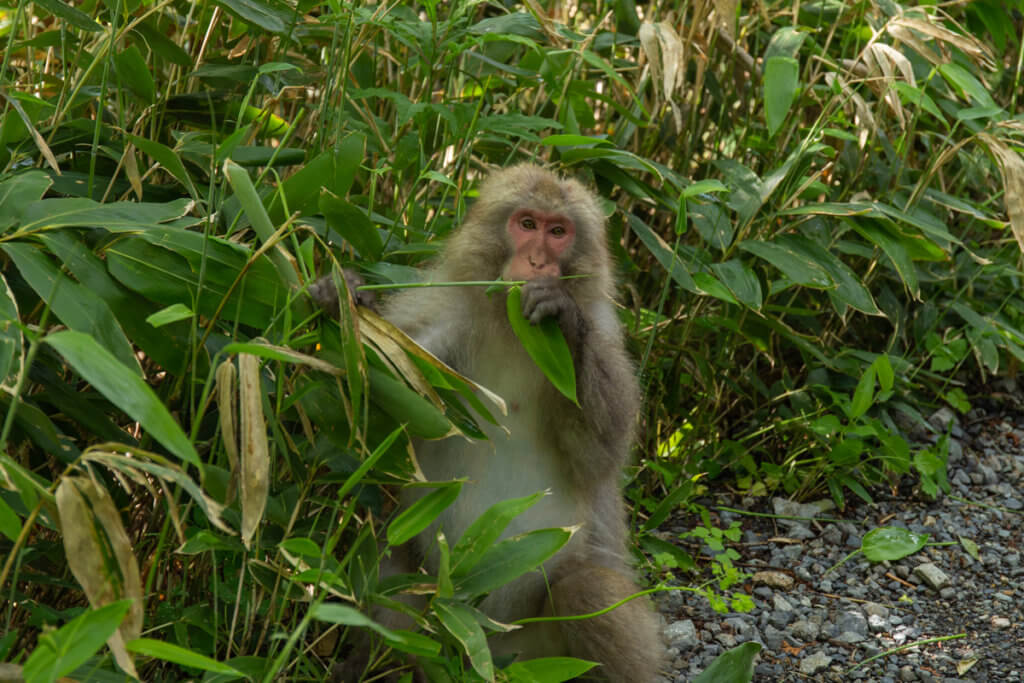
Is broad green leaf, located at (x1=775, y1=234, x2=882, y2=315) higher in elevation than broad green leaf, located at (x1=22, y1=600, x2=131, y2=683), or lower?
lower

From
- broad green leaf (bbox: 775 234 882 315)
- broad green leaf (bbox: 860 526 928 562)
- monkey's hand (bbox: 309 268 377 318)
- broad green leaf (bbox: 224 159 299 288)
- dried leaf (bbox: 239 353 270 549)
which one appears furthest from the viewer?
broad green leaf (bbox: 775 234 882 315)

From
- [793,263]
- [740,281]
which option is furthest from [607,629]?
[793,263]

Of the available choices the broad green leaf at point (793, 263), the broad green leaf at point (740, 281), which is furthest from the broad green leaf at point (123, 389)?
the broad green leaf at point (793, 263)

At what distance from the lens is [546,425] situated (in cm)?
311

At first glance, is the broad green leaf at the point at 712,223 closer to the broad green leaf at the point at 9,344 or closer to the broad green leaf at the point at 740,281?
the broad green leaf at the point at 740,281

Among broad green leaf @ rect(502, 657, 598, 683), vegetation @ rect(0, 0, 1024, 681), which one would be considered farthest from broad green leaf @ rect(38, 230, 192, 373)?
broad green leaf @ rect(502, 657, 598, 683)

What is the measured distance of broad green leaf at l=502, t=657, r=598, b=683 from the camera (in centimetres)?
248

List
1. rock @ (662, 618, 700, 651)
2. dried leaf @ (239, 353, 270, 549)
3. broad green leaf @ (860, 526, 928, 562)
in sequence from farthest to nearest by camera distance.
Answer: rock @ (662, 618, 700, 651)
broad green leaf @ (860, 526, 928, 562)
dried leaf @ (239, 353, 270, 549)

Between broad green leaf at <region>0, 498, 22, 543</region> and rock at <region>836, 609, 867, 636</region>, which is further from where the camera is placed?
rock at <region>836, 609, 867, 636</region>

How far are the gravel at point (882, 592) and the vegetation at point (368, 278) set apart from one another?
160 millimetres

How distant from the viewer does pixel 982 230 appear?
5.33 meters

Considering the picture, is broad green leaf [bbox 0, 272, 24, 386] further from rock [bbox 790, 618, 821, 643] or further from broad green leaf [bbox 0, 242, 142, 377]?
rock [bbox 790, 618, 821, 643]

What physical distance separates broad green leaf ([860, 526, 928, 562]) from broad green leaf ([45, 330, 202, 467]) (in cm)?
242

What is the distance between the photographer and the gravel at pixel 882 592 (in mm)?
3559
